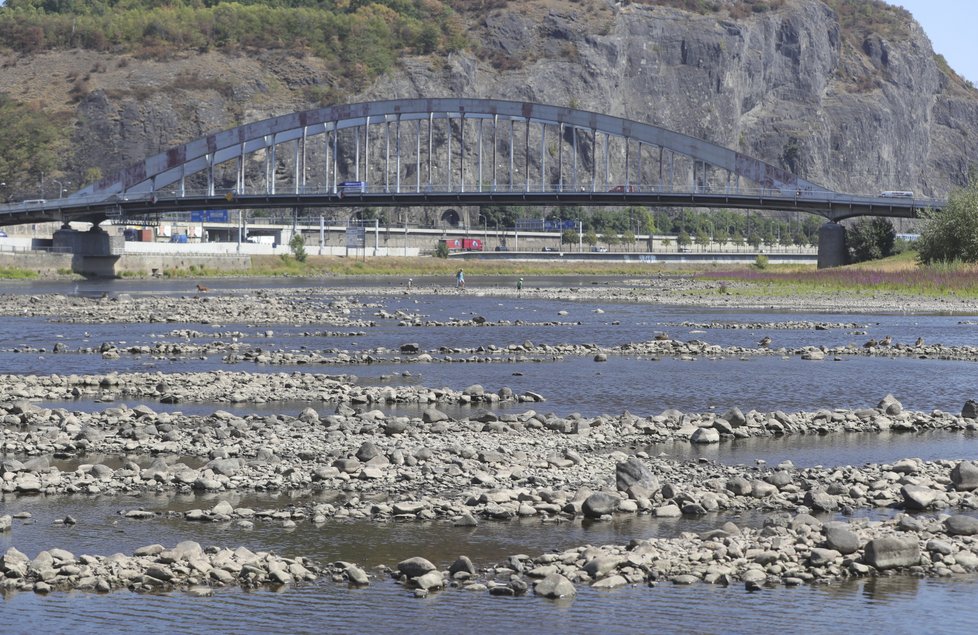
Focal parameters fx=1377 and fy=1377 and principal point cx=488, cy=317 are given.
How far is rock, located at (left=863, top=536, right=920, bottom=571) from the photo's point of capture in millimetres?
15078

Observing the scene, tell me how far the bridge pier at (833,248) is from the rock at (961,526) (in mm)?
99853

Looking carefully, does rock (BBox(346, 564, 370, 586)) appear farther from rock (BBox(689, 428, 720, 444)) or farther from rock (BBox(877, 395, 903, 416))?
rock (BBox(877, 395, 903, 416))

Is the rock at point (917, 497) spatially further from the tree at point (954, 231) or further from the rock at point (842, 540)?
the tree at point (954, 231)

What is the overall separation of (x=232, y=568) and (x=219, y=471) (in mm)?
4974

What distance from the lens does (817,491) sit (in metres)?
18.1

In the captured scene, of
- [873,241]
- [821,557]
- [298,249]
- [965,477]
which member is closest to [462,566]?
[821,557]

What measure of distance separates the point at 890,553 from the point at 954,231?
77.2 meters

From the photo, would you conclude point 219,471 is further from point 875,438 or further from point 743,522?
point 875,438

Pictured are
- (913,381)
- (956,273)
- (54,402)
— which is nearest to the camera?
(54,402)

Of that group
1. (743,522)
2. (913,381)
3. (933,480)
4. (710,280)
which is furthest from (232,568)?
(710,280)

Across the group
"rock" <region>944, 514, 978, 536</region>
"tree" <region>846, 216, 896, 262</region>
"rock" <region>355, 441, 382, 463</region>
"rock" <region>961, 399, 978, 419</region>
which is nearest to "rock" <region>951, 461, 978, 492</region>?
"rock" <region>944, 514, 978, 536</region>

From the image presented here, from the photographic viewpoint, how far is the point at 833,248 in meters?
114

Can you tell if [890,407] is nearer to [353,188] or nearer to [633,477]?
[633,477]

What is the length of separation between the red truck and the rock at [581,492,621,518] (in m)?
170
